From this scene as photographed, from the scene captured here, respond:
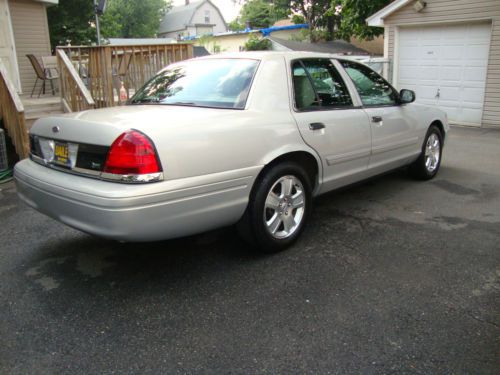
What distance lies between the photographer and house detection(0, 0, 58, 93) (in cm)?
1167

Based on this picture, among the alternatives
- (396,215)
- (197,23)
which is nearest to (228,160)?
(396,215)

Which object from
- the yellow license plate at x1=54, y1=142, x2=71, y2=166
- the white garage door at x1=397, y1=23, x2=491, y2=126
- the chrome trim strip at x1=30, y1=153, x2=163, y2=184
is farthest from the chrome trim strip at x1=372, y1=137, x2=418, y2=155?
the white garage door at x1=397, y1=23, x2=491, y2=126

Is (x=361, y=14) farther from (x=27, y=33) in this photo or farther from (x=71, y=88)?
(x=71, y=88)

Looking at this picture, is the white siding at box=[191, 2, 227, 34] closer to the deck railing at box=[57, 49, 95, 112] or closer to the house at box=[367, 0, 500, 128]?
the house at box=[367, 0, 500, 128]

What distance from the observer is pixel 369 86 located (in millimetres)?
4988

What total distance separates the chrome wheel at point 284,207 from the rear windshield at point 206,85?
73cm

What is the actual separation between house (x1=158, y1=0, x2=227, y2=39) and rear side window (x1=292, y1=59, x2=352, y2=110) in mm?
66074

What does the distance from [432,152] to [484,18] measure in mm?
6481

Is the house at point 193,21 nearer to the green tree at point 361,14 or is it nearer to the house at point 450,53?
the green tree at point 361,14

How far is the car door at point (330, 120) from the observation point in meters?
4.06

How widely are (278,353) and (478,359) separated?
1.06 metres

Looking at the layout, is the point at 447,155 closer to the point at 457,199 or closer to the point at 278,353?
the point at 457,199

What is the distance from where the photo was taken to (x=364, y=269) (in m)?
3.58

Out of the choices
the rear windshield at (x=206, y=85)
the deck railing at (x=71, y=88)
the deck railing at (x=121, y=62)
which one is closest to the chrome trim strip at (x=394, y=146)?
the rear windshield at (x=206, y=85)
